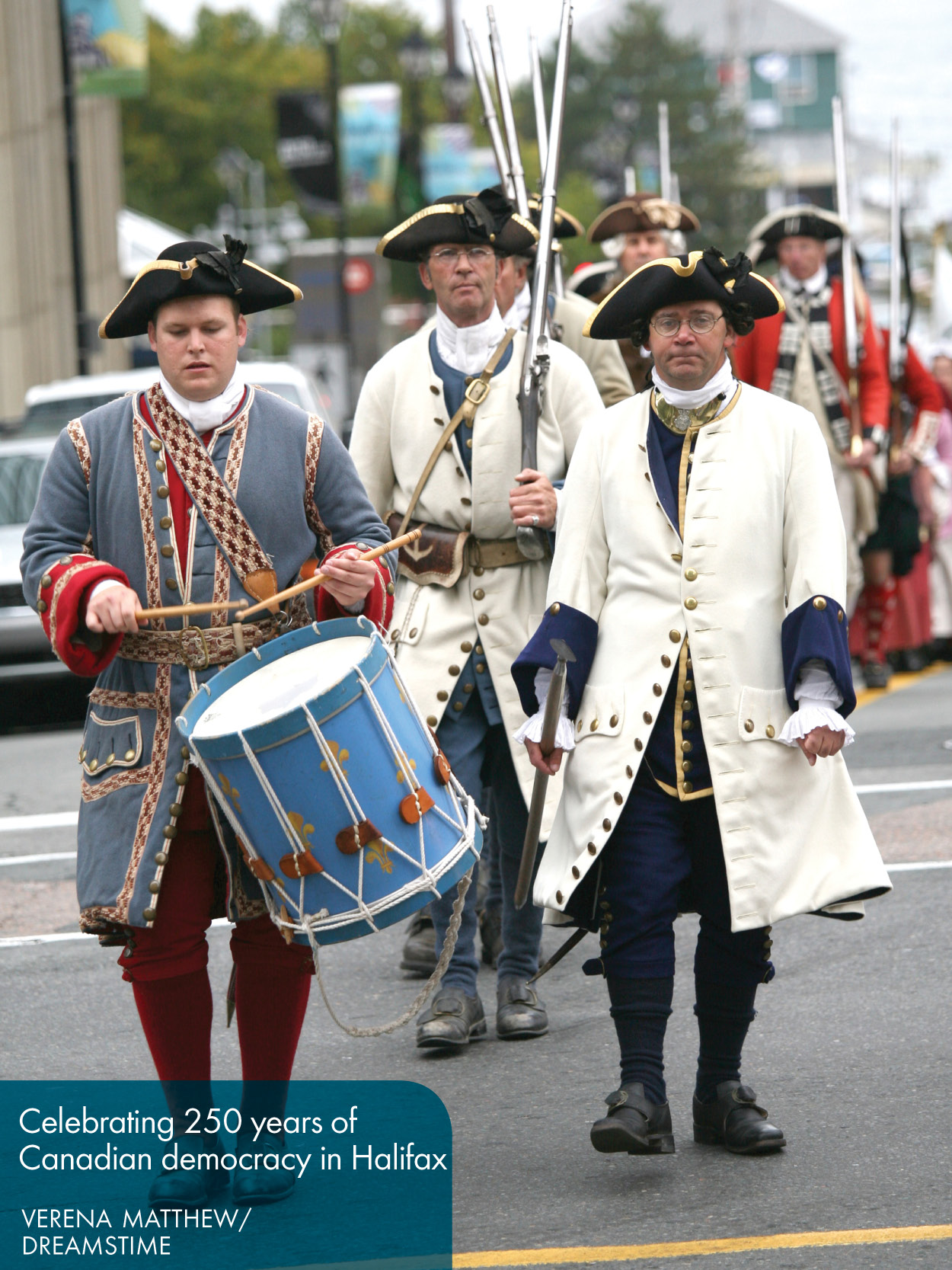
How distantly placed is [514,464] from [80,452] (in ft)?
5.30

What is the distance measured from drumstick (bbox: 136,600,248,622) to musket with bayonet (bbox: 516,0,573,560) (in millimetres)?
1312

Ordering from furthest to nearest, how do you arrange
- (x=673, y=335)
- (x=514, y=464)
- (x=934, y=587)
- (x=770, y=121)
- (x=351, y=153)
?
(x=770, y=121)
(x=351, y=153)
(x=934, y=587)
(x=514, y=464)
(x=673, y=335)

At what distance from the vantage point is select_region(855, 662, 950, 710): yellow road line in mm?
11469

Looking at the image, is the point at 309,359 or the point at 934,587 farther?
the point at 309,359

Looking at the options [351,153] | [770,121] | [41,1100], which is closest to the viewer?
[41,1100]

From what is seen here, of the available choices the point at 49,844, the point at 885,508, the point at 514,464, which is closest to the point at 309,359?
the point at 885,508

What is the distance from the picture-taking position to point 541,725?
176 inches

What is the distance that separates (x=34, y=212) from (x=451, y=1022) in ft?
78.2

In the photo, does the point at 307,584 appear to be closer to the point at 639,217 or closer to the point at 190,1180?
the point at 190,1180

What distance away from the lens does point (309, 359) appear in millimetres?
25422

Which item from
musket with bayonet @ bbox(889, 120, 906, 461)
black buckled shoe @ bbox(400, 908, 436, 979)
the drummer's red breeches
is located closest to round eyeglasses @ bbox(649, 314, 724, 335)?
the drummer's red breeches

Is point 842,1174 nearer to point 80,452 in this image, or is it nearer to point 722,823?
point 722,823

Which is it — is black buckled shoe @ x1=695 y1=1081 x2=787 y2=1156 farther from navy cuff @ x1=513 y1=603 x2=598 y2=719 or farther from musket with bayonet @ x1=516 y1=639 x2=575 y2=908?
navy cuff @ x1=513 y1=603 x2=598 y2=719

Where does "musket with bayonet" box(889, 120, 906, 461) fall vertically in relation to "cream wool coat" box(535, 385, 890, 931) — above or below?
above
